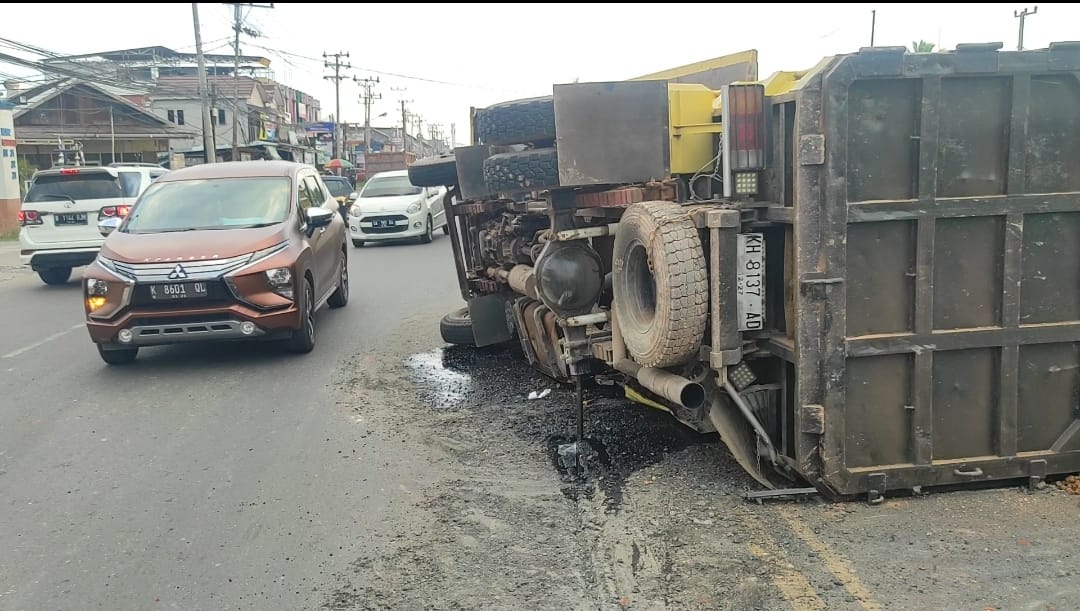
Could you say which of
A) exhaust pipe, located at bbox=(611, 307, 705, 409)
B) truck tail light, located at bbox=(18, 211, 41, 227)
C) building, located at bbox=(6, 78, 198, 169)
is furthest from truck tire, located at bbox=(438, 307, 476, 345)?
building, located at bbox=(6, 78, 198, 169)

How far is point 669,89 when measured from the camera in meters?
4.59

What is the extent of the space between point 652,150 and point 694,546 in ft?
6.65

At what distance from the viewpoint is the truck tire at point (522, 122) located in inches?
208

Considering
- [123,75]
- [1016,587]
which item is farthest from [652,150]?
[123,75]

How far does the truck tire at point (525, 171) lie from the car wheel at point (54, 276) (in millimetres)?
12192

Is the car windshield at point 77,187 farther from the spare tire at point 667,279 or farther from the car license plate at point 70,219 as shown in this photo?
the spare tire at point 667,279

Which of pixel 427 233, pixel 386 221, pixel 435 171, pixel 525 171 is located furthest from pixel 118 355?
pixel 427 233

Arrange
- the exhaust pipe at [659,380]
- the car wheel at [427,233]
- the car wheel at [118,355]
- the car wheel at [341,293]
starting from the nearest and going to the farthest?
the exhaust pipe at [659,380]
the car wheel at [118,355]
the car wheel at [341,293]
the car wheel at [427,233]

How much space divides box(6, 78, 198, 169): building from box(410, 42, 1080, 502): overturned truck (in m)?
49.0

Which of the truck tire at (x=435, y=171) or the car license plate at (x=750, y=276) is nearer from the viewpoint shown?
the car license plate at (x=750, y=276)

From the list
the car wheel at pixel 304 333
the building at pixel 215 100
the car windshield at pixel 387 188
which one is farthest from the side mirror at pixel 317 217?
the building at pixel 215 100

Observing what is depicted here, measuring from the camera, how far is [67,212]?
13492mm

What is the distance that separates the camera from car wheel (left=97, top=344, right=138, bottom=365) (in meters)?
7.81

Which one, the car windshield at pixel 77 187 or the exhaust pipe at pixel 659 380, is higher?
the car windshield at pixel 77 187
